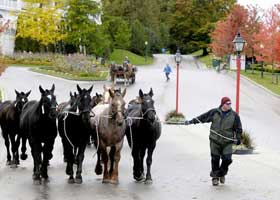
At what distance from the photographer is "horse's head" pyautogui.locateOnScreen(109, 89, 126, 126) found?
13.4 m

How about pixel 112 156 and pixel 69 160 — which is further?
pixel 69 160

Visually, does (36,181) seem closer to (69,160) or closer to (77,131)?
(69,160)

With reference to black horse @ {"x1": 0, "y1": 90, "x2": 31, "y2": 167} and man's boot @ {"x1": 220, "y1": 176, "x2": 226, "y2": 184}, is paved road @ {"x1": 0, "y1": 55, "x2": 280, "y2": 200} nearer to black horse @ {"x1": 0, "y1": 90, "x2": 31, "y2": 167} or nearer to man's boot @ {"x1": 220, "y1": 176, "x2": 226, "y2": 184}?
man's boot @ {"x1": 220, "y1": 176, "x2": 226, "y2": 184}

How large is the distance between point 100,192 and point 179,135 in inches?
477

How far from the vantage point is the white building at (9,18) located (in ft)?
260

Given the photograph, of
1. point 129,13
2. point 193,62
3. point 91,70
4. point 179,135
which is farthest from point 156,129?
point 129,13

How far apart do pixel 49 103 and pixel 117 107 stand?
4.82ft

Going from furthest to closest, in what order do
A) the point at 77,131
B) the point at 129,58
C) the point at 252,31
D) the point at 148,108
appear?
the point at 129,58
the point at 252,31
the point at 77,131
the point at 148,108

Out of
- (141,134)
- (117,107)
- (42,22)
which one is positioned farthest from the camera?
(42,22)

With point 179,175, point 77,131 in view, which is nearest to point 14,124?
point 77,131

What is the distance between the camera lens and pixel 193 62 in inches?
3615

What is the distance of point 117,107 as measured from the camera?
13453 mm

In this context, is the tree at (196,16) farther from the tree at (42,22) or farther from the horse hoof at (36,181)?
the horse hoof at (36,181)

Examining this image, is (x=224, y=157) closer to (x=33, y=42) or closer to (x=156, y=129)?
(x=156, y=129)
